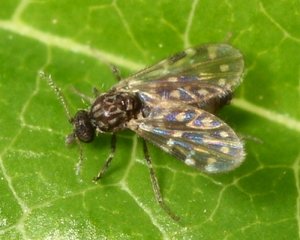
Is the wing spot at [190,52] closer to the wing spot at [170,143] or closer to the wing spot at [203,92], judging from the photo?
the wing spot at [203,92]

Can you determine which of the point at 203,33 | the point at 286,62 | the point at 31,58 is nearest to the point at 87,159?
the point at 31,58

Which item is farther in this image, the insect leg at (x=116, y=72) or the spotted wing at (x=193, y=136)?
the insect leg at (x=116, y=72)

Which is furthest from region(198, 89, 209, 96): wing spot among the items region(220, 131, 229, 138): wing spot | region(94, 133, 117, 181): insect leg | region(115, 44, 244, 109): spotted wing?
region(94, 133, 117, 181): insect leg

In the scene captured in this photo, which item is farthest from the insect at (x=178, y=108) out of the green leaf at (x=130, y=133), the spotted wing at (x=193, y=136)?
the green leaf at (x=130, y=133)

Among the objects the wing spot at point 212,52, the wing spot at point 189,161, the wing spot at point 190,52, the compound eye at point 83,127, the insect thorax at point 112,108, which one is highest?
the wing spot at point 212,52

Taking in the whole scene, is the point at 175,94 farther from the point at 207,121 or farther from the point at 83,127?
the point at 83,127

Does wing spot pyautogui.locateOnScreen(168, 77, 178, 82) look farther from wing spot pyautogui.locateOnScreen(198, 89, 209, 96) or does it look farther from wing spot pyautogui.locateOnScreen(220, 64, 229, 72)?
wing spot pyautogui.locateOnScreen(220, 64, 229, 72)

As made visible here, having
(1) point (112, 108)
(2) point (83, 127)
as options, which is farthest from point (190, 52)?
(2) point (83, 127)
